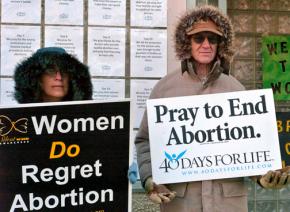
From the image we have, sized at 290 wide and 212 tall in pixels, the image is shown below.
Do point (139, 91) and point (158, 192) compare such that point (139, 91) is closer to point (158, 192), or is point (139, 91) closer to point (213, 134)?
point (213, 134)

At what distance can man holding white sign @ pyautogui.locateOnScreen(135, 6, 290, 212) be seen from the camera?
9.01 ft

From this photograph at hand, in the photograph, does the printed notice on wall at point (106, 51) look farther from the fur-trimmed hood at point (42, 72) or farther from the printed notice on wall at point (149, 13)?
the fur-trimmed hood at point (42, 72)

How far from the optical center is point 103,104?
265 centimetres

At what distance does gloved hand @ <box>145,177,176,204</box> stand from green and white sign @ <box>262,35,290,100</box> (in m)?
2.71

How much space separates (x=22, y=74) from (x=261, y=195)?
325 cm

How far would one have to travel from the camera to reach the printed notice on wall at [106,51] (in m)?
4.24

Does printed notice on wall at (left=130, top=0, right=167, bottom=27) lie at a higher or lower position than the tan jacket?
higher

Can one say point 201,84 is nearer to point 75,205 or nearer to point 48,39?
point 75,205

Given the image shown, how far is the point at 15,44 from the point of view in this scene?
4145 millimetres

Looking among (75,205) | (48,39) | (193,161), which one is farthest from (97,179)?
(48,39)

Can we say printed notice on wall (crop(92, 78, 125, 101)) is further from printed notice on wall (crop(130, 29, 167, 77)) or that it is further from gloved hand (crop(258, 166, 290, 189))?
gloved hand (crop(258, 166, 290, 189))

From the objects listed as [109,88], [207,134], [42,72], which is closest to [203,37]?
[207,134]

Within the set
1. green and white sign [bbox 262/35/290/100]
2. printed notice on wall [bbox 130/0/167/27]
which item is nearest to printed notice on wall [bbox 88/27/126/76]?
printed notice on wall [bbox 130/0/167/27]

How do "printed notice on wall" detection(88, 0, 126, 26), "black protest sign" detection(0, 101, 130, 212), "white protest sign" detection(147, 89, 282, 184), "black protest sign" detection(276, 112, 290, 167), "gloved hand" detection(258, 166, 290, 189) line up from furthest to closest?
"black protest sign" detection(276, 112, 290, 167)
"printed notice on wall" detection(88, 0, 126, 26)
"white protest sign" detection(147, 89, 282, 184)
"gloved hand" detection(258, 166, 290, 189)
"black protest sign" detection(0, 101, 130, 212)
